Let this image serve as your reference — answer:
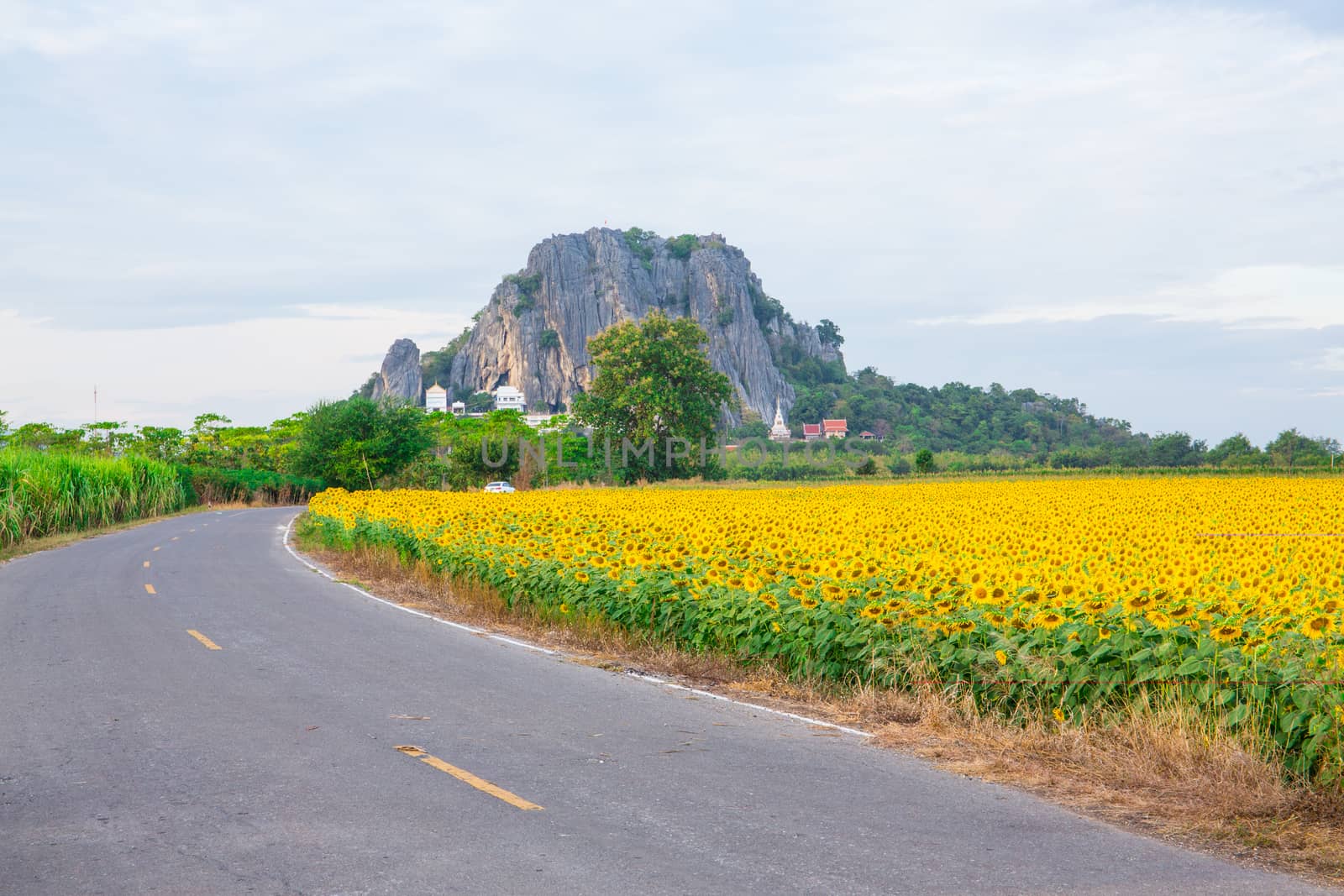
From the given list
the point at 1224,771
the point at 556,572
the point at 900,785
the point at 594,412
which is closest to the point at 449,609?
the point at 556,572

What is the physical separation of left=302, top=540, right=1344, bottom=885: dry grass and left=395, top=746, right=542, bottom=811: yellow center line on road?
2699 mm

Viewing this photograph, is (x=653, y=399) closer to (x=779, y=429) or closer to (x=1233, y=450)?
(x=1233, y=450)

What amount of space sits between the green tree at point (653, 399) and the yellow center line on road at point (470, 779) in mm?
62000

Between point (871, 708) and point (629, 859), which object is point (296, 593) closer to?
point (871, 708)

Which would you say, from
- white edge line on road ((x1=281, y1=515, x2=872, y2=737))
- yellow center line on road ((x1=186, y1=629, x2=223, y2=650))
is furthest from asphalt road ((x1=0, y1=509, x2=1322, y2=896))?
yellow center line on road ((x1=186, y1=629, x2=223, y2=650))

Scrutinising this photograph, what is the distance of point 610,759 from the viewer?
7.28 m

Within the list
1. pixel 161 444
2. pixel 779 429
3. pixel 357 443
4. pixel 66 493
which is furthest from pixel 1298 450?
pixel 779 429

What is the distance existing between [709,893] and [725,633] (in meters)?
5.62

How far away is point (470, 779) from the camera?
6.72 meters

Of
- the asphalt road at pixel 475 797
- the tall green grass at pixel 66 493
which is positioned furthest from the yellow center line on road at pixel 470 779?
the tall green grass at pixel 66 493

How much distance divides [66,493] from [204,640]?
88.4ft

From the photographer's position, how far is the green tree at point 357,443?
56.1 m

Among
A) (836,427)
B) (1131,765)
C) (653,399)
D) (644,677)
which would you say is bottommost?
(644,677)

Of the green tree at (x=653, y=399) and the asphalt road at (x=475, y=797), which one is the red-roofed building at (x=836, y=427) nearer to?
the green tree at (x=653, y=399)
